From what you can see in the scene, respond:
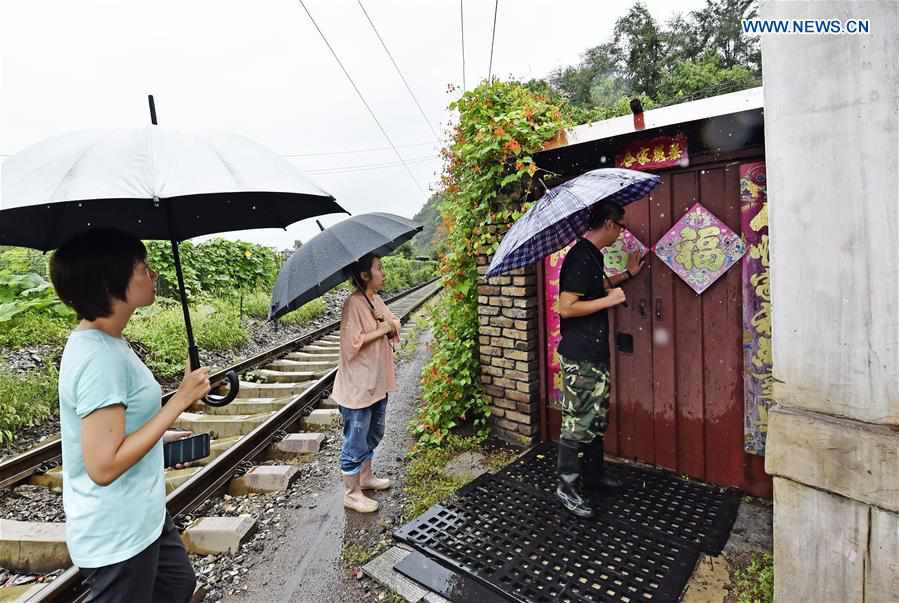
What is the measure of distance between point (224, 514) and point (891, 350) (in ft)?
12.2

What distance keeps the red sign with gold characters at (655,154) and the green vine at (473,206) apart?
0.63 m

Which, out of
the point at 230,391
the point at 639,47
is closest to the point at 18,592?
the point at 230,391

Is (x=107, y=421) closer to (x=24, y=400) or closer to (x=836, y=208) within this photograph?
(x=836, y=208)

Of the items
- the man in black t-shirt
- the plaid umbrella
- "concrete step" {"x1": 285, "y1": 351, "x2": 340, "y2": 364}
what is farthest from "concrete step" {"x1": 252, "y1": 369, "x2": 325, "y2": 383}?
the plaid umbrella

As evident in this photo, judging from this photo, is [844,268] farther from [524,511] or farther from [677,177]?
[524,511]

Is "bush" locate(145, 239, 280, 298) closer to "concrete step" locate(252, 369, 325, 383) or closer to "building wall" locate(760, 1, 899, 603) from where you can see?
"concrete step" locate(252, 369, 325, 383)

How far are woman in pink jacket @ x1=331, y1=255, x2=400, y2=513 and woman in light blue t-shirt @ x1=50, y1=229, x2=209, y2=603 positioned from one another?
151 cm

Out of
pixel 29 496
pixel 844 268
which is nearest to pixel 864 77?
pixel 844 268

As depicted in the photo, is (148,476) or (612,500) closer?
(148,476)

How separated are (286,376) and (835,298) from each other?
6.28m

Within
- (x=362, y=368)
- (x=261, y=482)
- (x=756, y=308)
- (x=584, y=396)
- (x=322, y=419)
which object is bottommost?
(x=261, y=482)

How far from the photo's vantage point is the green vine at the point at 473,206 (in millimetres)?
3852

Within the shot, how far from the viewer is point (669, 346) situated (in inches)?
134

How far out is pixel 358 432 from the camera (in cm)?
317
